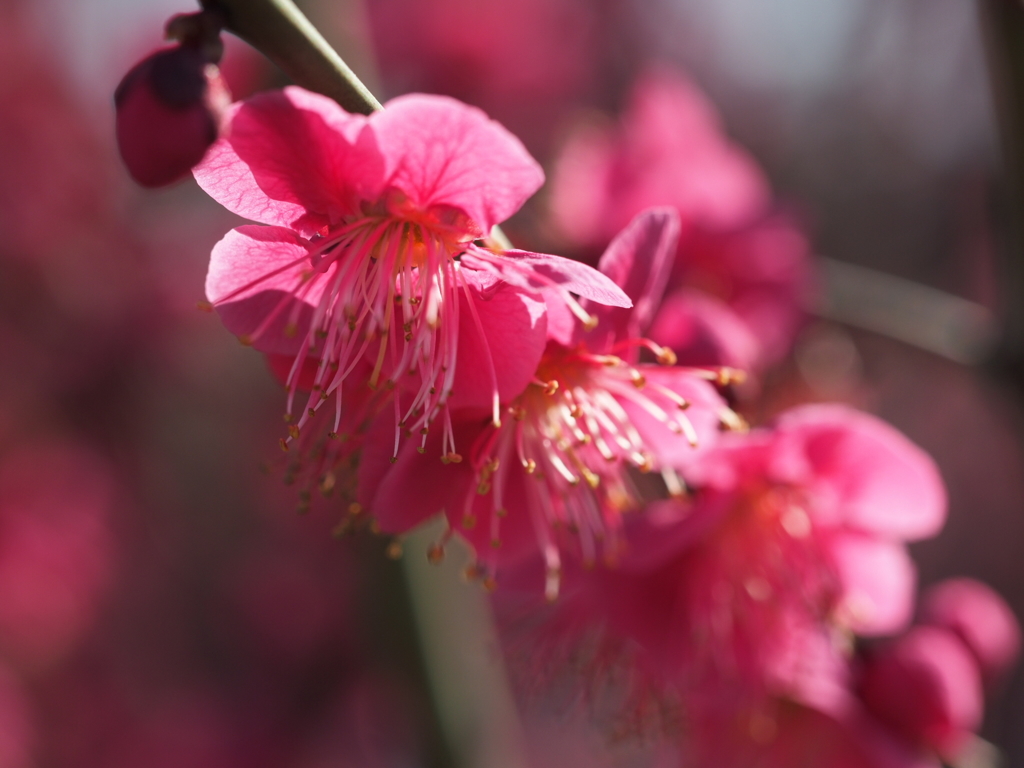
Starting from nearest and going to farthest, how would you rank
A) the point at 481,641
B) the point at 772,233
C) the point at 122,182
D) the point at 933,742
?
1. the point at 933,742
2. the point at 481,641
3. the point at 772,233
4. the point at 122,182

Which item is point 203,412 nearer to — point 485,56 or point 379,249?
point 485,56

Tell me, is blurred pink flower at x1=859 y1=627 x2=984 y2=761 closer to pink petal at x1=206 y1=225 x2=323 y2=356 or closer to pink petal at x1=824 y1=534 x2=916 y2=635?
pink petal at x1=824 y1=534 x2=916 y2=635

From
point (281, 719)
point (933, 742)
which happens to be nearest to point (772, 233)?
point (933, 742)

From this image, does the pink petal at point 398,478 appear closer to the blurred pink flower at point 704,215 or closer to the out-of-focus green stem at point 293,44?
the out-of-focus green stem at point 293,44

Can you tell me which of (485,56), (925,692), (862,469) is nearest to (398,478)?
(862,469)

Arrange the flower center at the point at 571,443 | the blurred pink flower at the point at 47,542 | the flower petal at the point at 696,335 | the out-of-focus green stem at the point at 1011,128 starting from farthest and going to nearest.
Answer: the blurred pink flower at the point at 47,542 → the out-of-focus green stem at the point at 1011,128 → the flower petal at the point at 696,335 → the flower center at the point at 571,443

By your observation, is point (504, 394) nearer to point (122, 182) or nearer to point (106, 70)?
point (122, 182)

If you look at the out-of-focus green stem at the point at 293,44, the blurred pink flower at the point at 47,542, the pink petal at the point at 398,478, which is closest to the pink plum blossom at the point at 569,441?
the pink petal at the point at 398,478
